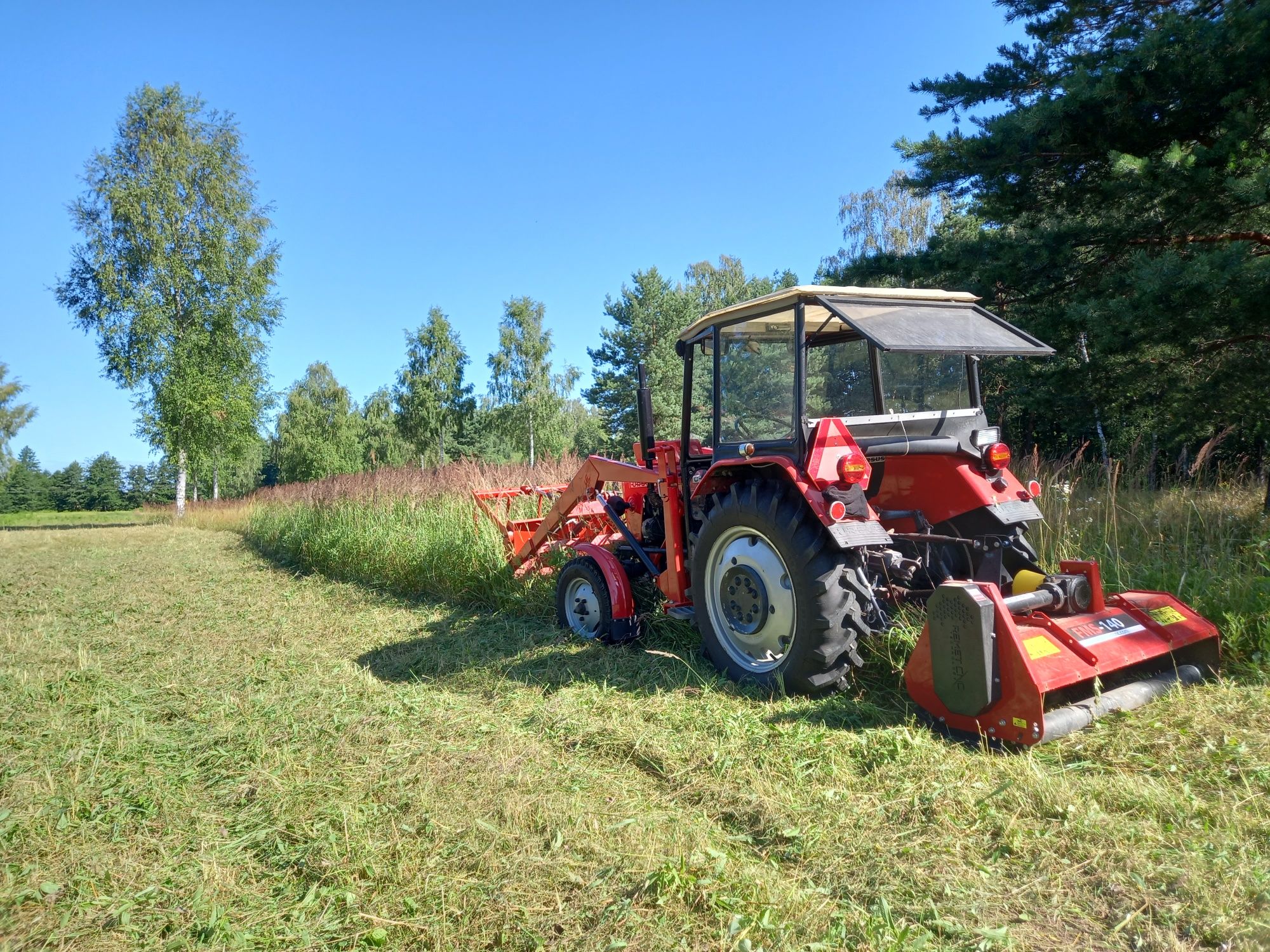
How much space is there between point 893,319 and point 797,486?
3.30 ft

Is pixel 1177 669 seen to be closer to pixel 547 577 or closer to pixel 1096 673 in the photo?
pixel 1096 673

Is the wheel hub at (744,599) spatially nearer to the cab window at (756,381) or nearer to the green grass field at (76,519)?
the cab window at (756,381)

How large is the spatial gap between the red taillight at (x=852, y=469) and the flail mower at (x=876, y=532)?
1 centimetres

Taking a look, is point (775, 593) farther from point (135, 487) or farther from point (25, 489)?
point (25, 489)

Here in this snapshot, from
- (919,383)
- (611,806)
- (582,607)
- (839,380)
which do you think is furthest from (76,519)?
(611,806)

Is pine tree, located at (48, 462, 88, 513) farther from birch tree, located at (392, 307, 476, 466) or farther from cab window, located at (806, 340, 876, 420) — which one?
cab window, located at (806, 340, 876, 420)

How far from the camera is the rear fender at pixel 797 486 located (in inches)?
154

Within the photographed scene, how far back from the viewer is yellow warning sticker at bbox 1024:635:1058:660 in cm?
344

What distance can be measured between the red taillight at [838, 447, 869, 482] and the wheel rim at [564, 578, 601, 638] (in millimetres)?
2227

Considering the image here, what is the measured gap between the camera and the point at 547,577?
24.2 feet

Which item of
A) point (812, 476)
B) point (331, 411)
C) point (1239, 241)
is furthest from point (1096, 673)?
point (331, 411)

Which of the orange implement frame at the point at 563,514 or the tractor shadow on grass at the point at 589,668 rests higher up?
the orange implement frame at the point at 563,514

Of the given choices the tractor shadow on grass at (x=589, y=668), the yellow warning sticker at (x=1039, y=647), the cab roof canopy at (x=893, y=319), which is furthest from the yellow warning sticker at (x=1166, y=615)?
the cab roof canopy at (x=893, y=319)

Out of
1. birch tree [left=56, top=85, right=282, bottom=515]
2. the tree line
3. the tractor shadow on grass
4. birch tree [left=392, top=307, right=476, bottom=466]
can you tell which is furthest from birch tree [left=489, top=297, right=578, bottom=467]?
the tractor shadow on grass
